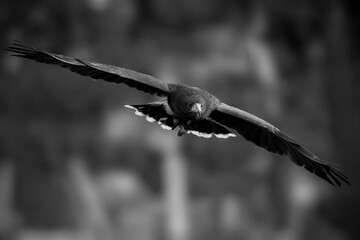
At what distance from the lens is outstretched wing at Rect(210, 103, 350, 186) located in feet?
16.9

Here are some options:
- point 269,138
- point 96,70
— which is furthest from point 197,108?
point 269,138

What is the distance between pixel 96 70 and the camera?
4586 mm

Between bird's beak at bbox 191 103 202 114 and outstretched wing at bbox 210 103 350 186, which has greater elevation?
outstretched wing at bbox 210 103 350 186

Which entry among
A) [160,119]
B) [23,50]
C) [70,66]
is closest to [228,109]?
[160,119]

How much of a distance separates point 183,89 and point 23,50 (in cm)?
147

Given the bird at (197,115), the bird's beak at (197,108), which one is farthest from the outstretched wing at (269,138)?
the bird's beak at (197,108)

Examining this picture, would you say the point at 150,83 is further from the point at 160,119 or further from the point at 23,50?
the point at 23,50

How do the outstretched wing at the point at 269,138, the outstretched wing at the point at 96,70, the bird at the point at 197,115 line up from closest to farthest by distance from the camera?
the outstretched wing at the point at 96,70
the bird at the point at 197,115
the outstretched wing at the point at 269,138

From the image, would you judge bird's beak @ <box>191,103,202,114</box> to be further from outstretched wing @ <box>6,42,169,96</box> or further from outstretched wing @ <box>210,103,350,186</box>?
outstretched wing @ <box>210,103,350,186</box>

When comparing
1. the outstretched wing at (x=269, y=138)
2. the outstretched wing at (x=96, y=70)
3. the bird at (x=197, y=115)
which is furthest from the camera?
the outstretched wing at (x=269, y=138)

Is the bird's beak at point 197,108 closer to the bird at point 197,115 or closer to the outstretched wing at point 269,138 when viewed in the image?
the bird at point 197,115

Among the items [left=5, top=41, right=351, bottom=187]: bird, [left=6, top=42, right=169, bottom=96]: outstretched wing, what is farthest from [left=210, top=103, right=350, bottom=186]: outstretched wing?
[left=6, top=42, right=169, bottom=96]: outstretched wing

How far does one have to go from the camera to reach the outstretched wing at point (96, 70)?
169 inches

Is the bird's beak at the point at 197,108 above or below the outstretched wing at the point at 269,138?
below
